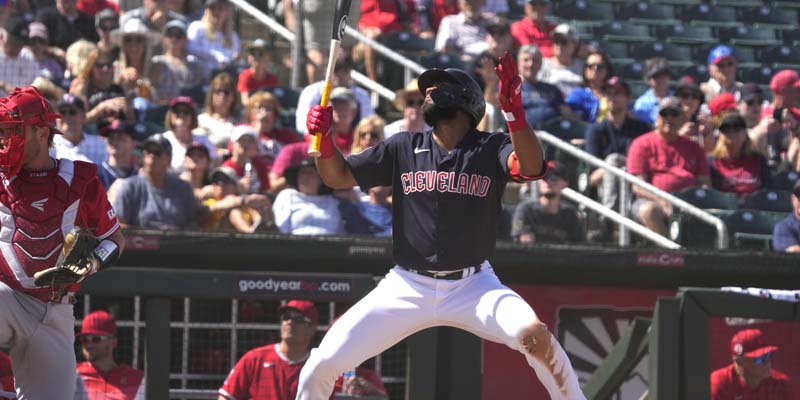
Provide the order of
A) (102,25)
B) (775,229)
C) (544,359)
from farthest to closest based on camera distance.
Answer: (102,25), (775,229), (544,359)

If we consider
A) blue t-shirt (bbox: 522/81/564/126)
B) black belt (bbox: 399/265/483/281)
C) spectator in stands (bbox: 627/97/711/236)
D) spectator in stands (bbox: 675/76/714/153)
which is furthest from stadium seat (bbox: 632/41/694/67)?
black belt (bbox: 399/265/483/281)

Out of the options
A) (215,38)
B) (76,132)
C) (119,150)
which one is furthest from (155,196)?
(215,38)

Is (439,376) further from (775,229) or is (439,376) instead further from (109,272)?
(775,229)

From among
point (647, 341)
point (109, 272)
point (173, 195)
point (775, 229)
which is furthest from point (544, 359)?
point (775, 229)

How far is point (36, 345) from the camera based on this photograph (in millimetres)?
5402

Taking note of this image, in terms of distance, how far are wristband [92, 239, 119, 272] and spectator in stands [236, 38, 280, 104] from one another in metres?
5.68

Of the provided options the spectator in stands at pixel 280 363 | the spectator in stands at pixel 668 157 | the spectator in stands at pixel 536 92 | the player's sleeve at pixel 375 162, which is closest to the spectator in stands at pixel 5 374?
the spectator in stands at pixel 280 363

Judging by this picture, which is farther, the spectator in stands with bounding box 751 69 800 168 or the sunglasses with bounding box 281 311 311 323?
the spectator in stands with bounding box 751 69 800 168

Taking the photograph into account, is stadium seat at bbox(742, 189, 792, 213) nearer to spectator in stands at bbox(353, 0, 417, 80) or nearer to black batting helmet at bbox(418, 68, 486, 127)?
spectator in stands at bbox(353, 0, 417, 80)

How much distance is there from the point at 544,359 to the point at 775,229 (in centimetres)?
433

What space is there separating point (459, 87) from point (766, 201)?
5.15 m

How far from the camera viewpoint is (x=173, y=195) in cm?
855

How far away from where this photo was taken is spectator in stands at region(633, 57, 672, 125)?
1173 centimetres

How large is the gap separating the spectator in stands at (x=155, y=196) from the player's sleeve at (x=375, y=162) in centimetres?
279
